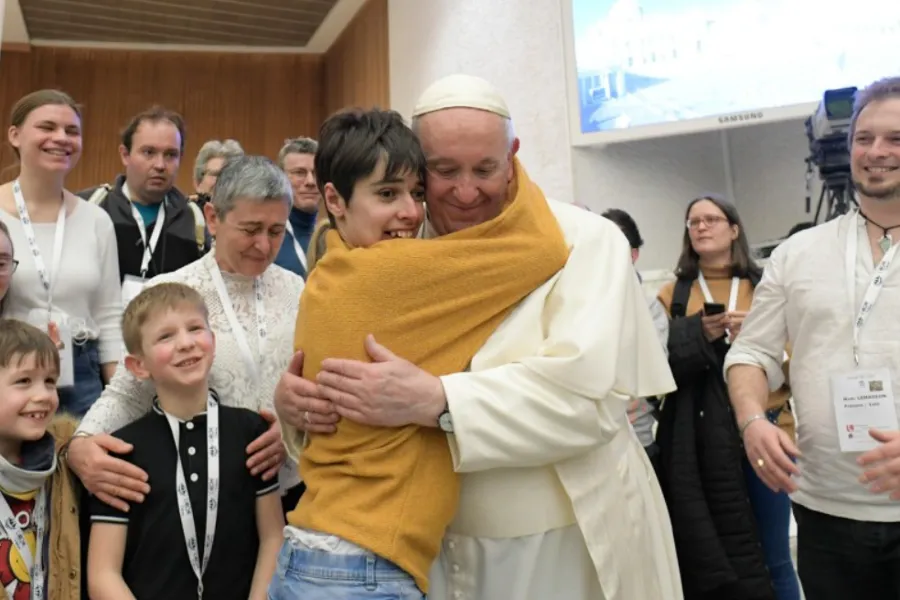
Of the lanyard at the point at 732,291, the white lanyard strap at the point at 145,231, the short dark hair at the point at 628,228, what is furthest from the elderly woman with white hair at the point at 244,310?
the short dark hair at the point at 628,228

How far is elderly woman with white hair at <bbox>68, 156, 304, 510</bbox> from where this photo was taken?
178 centimetres

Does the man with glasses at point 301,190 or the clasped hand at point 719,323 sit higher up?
the man with glasses at point 301,190

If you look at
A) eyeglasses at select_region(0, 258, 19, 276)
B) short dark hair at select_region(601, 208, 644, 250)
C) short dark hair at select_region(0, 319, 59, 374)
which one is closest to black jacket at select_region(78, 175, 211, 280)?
eyeglasses at select_region(0, 258, 19, 276)

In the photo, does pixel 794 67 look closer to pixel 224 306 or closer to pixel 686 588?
pixel 686 588

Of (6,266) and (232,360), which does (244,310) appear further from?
(6,266)

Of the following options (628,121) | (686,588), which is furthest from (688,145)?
(686,588)

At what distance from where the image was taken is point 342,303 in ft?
4.32

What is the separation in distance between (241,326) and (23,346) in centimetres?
47

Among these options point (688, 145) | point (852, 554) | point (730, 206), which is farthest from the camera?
point (688, 145)

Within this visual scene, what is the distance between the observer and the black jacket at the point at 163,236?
2.84 m

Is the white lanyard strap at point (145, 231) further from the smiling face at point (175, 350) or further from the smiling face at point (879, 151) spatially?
the smiling face at point (879, 151)

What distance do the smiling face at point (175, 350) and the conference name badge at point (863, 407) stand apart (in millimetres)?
1445

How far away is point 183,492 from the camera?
164 centimetres

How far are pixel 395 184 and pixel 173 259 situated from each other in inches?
67.8
